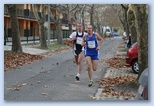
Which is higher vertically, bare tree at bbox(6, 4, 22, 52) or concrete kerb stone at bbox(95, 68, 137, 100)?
bare tree at bbox(6, 4, 22, 52)

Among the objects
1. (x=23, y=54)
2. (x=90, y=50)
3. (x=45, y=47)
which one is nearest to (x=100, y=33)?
(x=90, y=50)

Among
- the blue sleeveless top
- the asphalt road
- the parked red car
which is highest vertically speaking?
the blue sleeveless top

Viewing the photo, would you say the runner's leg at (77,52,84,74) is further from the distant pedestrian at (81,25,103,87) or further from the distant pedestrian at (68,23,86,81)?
the distant pedestrian at (81,25,103,87)

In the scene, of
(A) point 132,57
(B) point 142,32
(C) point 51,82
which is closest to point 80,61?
(C) point 51,82

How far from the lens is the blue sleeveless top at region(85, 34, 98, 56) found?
22.6ft

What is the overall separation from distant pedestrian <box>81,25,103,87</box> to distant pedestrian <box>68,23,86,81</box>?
0.22 m

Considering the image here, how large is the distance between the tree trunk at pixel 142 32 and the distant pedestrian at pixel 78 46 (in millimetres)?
1066

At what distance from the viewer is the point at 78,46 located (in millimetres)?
7613

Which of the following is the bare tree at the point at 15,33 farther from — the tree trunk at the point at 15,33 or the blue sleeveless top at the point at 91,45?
the blue sleeveless top at the point at 91,45

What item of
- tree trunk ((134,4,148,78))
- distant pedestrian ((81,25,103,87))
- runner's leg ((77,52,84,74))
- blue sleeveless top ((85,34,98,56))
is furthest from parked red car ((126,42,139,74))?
tree trunk ((134,4,148,78))

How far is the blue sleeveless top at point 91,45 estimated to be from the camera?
6.89 meters

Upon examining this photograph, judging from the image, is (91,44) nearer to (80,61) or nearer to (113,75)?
(80,61)

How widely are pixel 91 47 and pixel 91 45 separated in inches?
2.3

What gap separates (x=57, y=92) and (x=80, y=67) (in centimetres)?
97
